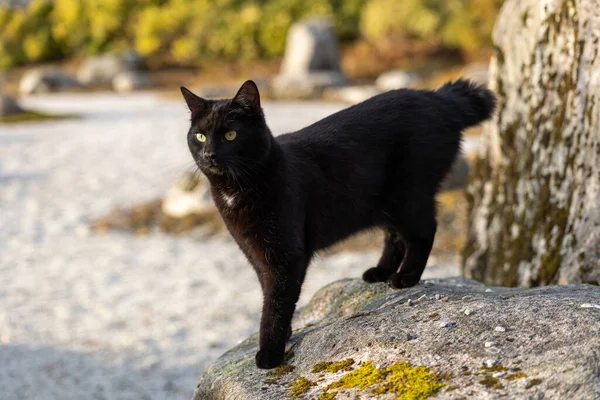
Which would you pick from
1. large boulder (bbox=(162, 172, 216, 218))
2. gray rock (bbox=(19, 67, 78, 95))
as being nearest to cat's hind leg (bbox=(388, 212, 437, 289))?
large boulder (bbox=(162, 172, 216, 218))

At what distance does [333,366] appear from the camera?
109 inches

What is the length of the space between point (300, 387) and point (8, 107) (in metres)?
18.4

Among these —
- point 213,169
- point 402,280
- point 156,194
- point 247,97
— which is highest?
point 156,194

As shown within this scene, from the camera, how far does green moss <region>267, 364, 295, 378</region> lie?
2982 millimetres

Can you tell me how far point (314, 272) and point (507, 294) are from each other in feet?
14.1

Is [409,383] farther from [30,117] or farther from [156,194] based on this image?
[30,117]

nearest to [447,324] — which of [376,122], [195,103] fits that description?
[376,122]

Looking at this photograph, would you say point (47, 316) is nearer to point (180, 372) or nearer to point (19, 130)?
point (180, 372)

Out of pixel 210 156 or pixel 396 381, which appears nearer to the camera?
pixel 396 381

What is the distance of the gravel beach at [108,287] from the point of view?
17.4ft

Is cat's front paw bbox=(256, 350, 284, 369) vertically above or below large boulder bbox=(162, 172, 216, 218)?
below

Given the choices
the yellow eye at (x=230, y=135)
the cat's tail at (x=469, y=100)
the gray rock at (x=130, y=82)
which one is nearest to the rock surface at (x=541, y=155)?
the cat's tail at (x=469, y=100)

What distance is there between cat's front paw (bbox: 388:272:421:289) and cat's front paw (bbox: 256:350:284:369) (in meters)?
0.83

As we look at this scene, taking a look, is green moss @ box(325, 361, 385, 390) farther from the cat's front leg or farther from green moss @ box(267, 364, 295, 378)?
the cat's front leg
